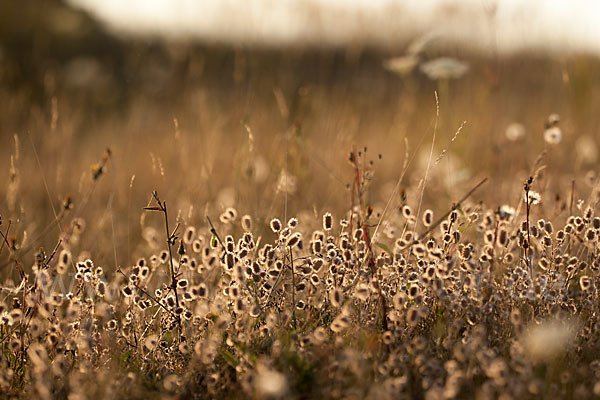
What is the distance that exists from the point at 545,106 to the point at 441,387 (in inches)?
200

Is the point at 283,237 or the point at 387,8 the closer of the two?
the point at 283,237

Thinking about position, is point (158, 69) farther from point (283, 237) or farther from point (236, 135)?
point (283, 237)

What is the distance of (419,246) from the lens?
159cm

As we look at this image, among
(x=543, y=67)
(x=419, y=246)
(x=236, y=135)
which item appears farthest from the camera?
(x=543, y=67)

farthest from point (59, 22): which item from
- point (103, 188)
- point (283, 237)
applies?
point (283, 237)

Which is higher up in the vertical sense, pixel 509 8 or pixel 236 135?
pixel 509 8

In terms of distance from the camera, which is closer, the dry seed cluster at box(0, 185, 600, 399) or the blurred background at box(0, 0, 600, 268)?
the dry seed cluster at box(0, 185, 600, 399)

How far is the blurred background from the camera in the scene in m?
3.13

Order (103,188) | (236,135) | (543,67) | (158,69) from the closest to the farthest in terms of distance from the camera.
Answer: (103,188) → (236,135) → (543,67) → (158,69)

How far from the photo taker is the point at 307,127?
5473 millimetres

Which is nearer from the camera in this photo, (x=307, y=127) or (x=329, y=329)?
(x=329, y=329)

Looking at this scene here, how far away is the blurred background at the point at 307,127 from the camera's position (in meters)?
3.13

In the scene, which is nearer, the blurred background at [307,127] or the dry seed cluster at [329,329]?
the dry seed cluster at [329,329]

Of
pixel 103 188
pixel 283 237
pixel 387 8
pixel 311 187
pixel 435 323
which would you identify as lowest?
pixel 103 188
